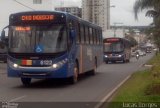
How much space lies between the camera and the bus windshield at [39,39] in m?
19.8

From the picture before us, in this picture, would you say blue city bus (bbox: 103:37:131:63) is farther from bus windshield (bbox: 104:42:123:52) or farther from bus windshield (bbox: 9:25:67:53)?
bus windshield (bbox: 9:25:67:53)

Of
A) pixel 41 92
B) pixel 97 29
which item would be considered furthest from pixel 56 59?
pixel 97 29

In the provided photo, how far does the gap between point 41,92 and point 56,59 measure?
1893 mm

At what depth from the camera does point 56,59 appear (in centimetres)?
1977

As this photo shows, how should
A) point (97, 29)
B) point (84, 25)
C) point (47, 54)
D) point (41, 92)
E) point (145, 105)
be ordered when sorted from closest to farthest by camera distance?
point (145, 105) < point (41, 92) < point (47, 54) < point (84, 25) < point (97, 29)

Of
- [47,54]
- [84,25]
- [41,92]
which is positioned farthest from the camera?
[84,25]

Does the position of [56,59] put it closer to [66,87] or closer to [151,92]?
[66,87]

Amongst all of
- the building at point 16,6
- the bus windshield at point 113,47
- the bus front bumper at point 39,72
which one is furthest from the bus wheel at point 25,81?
the building at point 16,6

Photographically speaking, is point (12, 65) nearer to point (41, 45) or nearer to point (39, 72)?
point (39, 72)

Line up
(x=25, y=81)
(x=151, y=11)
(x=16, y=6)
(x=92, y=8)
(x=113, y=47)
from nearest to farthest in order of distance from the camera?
(x=25, y=81), (x=151, y=11), (x=113, y=47), (x=92, y=8), (x=16, y=6)

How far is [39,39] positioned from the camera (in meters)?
19.9

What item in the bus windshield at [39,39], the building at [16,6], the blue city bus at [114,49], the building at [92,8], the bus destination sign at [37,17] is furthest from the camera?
the building at [16,6]

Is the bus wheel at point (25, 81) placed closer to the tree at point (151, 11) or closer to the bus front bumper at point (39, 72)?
the bus front bumper at point (39, 72)

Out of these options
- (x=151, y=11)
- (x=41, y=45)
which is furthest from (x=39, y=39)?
(x=151, y=11)
